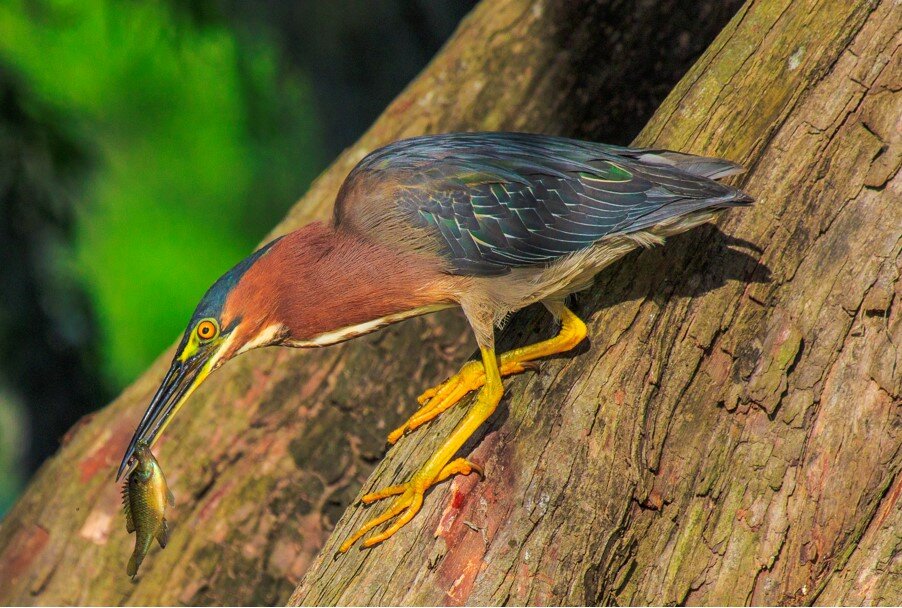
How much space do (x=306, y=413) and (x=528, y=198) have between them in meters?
1.52

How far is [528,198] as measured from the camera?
2926mm

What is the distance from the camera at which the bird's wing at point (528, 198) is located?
2877 millimetres

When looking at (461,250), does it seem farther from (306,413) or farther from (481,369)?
(306,413)

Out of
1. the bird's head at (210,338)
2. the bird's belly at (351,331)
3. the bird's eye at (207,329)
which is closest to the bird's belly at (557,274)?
the bird's belly at (351,331)

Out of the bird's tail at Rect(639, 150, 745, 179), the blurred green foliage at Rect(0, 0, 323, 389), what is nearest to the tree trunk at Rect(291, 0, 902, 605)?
the bird's tail at Rect(639, 150, 745, 179)

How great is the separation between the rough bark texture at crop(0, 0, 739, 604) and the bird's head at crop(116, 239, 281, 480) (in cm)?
90

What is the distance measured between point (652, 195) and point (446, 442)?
104 cm

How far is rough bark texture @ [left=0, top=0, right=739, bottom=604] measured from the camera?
3701 millimetres

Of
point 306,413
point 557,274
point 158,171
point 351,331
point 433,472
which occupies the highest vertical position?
point 158,171

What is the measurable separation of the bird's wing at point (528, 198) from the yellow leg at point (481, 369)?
242 mm

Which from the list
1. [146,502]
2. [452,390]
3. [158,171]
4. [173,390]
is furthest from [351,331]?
[158,171]

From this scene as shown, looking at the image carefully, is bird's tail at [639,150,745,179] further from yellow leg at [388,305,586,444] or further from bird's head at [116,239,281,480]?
bird's head at [116,239,281,480]

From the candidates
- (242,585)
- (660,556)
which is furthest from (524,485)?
(242,585)

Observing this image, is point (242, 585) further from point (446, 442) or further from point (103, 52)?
point (103, 52)
